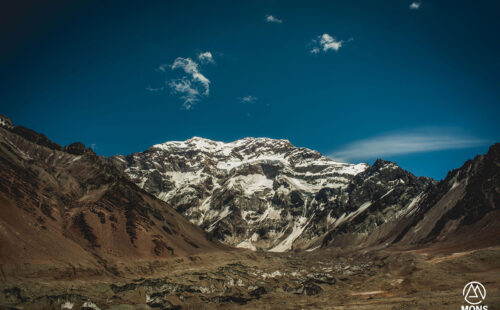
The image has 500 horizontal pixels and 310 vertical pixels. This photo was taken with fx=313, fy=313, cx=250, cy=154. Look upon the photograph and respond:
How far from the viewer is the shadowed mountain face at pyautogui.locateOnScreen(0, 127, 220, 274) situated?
68562 mm

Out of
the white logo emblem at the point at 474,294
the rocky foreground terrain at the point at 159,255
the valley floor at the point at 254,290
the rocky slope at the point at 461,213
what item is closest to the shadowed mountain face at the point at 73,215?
the rocky foreground terrain at the point at 159,255

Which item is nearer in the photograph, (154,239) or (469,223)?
(154,239)

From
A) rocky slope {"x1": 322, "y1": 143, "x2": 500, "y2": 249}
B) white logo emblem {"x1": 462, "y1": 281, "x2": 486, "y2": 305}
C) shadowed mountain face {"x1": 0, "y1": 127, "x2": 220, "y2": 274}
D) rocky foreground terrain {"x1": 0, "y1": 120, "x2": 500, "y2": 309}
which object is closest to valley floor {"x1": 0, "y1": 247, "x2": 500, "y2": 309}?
rocky foreground terrain {"x1": 0, "y1": 120, "x2": 500, "y2": 309}

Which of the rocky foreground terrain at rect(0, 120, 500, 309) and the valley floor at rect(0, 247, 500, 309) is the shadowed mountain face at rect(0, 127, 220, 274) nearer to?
the rocky foreground terrain at rect(0, 120, 500, 309)

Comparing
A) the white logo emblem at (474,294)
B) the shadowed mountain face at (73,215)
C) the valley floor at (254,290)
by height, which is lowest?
the valley floor at (254,290)

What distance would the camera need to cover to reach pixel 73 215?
9469cm

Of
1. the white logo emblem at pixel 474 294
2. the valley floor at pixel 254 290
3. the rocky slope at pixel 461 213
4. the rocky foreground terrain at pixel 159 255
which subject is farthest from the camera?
the rocky slope at pixel 461 213

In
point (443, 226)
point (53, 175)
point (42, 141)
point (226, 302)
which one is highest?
point (42, 141)

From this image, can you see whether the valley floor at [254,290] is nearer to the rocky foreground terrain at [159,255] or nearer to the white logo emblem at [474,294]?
the rocky foreground terrain at [159,255]

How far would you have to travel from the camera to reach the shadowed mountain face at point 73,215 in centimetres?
6856

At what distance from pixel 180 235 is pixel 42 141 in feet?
248

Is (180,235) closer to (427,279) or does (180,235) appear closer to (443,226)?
(427,279)

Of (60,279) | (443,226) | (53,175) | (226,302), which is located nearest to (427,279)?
(226,302)

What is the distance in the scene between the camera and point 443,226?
144 m
